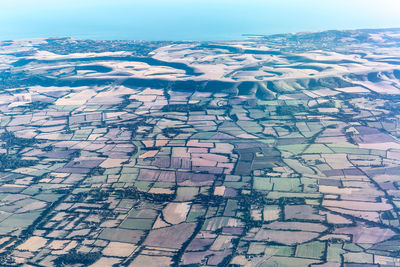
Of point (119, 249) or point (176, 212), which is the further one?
point (176, 212)

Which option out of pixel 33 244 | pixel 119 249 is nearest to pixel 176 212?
pixel 119 249

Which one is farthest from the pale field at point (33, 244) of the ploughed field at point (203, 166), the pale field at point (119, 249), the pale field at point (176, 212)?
the pale field at point (176, 212)

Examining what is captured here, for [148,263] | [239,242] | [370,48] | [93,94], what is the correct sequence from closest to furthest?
1. [148,263]
2. [239,242]
3. [93,94]
4. [370,48]

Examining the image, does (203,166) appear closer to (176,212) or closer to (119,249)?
(176,212)

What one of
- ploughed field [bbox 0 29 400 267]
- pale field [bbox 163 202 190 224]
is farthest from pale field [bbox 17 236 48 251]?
pale field [bbox 163 202 190 224]

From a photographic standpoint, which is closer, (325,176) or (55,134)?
(325,176)

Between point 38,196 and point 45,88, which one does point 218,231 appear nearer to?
point 38,196

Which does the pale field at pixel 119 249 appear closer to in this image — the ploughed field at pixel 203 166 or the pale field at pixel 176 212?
the ploughed field at pixel 203 166

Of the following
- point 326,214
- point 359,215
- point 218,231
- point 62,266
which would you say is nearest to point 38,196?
point 62,266

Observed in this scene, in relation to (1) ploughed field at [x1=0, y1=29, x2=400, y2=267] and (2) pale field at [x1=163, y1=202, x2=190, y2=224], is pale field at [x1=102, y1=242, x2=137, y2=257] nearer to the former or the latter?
(1) ploughed field at [x1=0, y1=29, x2=400, y2=267]
